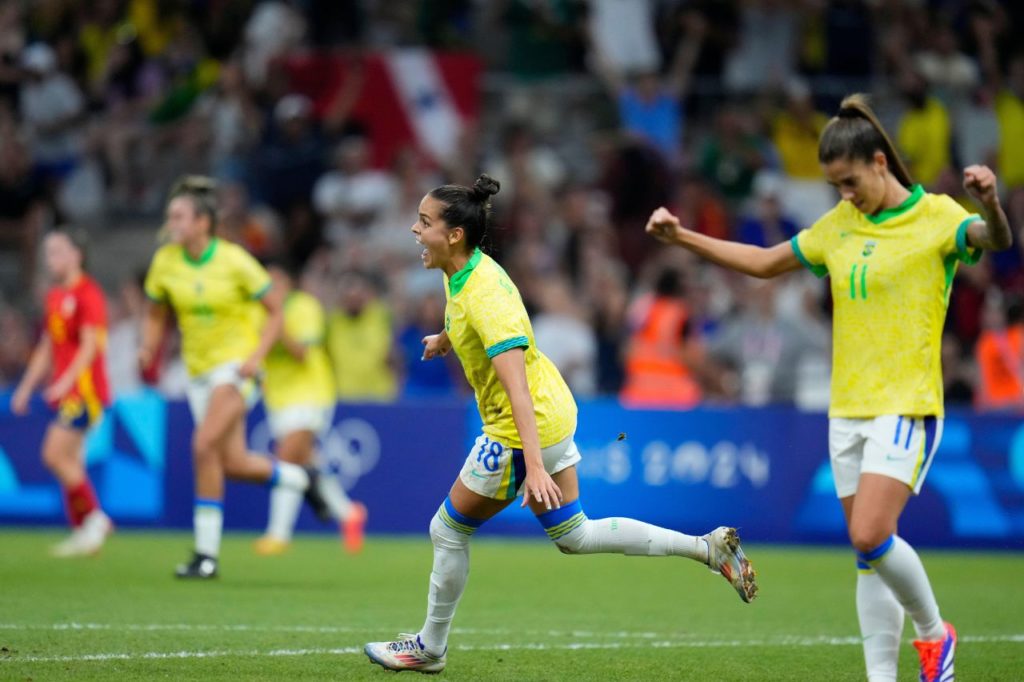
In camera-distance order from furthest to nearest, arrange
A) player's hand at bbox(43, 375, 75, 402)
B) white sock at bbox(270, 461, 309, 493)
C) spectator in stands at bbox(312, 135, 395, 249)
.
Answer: spectator in stands at bbox(312, 135, 395, 249)
player's hand at bbox(43, 375, 75, 402)
white sock at bbox(270, 461, 309, 493)

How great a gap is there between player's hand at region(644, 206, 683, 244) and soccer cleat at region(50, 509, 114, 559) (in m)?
6.92

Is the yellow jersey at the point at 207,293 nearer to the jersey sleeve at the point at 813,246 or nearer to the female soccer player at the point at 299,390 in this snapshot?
the female soccer player at the point at 299,390

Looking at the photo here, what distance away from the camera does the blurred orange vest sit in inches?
599

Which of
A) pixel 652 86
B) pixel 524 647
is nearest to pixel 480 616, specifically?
pixel 524 647

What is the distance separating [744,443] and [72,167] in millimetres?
9519

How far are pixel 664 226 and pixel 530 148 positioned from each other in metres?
11.9

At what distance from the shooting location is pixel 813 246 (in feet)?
21.9

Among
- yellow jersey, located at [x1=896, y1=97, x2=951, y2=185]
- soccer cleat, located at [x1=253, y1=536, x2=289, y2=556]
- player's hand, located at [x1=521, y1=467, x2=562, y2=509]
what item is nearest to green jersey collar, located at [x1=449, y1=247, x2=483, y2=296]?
player's hand, located at [x1=521, y1=467, x2=562, y2=509]

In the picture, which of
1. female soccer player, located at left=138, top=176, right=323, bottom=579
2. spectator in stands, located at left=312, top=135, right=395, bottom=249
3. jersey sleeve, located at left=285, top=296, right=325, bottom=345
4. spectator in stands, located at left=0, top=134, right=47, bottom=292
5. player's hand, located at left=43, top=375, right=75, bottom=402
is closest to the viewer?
female soccer player, located at left=138, top=176, right=323, bottom=579

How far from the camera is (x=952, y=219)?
20.9 feet

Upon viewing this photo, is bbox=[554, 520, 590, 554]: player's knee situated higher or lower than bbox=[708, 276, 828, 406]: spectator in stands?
higher

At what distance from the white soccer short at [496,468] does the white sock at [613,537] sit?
204 mm

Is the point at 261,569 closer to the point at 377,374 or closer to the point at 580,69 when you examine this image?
the point at 377,374

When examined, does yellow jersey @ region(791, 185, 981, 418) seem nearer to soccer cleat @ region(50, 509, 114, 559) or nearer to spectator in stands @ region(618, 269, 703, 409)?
soccer cleat @ region(50, 509, 114, 559)
